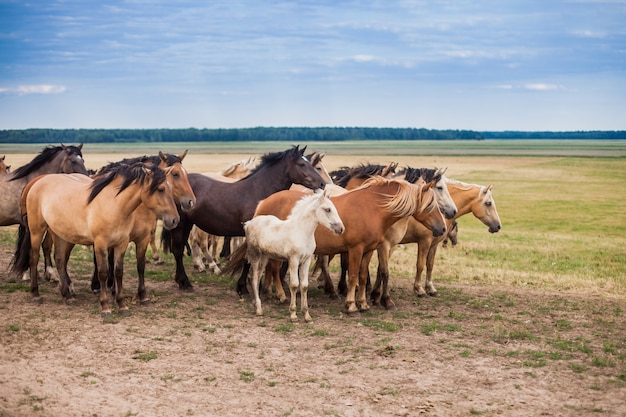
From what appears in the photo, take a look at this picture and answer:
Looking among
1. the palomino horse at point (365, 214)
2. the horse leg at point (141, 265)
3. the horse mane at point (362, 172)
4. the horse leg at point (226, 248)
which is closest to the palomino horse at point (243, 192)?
the palomino horse at point (365, 214)

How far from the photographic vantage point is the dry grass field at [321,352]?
22.1 feet

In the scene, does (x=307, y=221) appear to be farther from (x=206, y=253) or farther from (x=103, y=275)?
(x=206, y=253)

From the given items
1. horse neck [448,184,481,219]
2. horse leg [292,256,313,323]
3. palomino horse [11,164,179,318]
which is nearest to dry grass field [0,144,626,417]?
horse leg [292,256,313,323]

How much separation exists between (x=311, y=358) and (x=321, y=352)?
0.87 ft

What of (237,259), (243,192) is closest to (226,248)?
(243,192)

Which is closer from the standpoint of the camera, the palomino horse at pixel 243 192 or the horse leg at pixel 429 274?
the palomino horse at pixel 243 192

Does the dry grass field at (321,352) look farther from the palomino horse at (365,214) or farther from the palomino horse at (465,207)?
the palomino horse at (365,214)

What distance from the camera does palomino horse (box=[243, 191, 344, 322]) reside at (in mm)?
9500

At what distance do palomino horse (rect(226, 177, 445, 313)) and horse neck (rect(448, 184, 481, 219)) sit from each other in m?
2.04

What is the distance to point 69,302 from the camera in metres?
10.4

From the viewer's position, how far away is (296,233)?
31.3 ft

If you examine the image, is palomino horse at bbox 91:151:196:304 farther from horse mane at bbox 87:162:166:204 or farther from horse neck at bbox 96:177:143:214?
horse mane at bbox 87:162:166:204

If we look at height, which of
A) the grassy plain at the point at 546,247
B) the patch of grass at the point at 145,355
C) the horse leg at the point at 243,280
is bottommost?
the grassy plain at the point at 546,247

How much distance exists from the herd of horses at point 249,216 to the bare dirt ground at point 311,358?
54 cm
